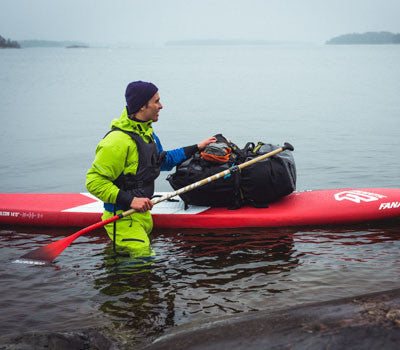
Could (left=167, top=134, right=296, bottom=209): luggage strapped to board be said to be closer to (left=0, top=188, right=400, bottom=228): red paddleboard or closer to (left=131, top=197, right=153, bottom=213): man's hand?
(left=0, top=188, right=400, bottom=228): red paddleboard

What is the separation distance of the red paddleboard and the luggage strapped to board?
0.18 m

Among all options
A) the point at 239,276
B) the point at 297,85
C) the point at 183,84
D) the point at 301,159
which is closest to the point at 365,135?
the point at 301,159

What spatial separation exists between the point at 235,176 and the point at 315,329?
3.40m

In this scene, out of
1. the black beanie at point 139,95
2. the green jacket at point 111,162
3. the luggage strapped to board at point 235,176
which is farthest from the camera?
the luggage strapped to board at point 235,176

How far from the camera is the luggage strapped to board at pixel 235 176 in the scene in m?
5.91

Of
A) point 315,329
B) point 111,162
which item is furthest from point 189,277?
point 315,329

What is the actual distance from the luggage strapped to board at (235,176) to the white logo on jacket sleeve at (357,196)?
0.76m

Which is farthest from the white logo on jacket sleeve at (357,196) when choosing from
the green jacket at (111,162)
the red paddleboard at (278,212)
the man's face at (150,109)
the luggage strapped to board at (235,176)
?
the green jacket at (111,162)

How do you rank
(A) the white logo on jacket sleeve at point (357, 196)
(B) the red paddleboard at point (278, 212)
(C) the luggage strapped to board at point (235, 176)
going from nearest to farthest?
(C) the luggage strapped to board at point (235, 176) → (B) the red paddleboard at point (278, 212) → (A) the white logo on jacket sleeve at point (357, 196)

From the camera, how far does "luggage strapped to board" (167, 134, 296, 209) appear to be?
19.4ft

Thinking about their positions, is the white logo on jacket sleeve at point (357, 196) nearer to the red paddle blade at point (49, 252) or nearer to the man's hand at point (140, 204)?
the man's hand at point (140, 204)

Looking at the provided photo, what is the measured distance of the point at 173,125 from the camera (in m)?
19.3

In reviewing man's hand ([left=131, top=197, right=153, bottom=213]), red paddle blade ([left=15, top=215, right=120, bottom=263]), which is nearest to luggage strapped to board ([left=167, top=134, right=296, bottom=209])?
man's hand ([left=131, top=197, right=153, bottom=213])

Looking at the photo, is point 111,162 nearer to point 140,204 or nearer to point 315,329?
point 140,204
